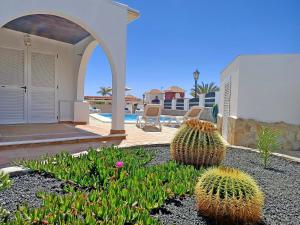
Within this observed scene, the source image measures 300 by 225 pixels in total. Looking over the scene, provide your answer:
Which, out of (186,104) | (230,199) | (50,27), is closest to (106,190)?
(230,199)

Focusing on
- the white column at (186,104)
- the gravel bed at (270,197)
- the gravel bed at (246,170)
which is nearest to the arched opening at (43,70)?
the gravel bed at (246,170)

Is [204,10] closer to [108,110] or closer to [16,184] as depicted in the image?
[108,110]

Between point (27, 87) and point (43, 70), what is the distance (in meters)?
0.88

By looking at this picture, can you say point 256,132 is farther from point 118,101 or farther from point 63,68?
point 63,68

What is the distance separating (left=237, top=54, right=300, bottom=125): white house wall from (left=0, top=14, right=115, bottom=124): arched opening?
5.39 metres

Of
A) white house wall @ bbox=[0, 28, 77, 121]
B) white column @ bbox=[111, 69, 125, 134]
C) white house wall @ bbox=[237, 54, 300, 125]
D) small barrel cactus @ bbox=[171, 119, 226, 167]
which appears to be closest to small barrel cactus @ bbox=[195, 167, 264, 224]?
small barrel cactus @ bbox=[171, 119, 226, 167]

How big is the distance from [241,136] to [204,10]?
35.4 feet

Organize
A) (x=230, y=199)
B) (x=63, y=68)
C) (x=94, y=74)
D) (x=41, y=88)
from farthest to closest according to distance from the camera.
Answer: (x=94, y=74) < (x=63, y=68) < (x=41, y=88) < (x=230, y=199)

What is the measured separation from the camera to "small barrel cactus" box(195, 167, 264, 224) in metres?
2.05

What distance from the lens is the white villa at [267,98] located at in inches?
266

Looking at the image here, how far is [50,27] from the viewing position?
303 inches

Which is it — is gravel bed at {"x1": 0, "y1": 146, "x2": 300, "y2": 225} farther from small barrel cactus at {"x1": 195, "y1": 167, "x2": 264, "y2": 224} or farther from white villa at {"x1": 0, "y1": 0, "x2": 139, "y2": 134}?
white villa at {"x1": 0, "y1": 0, "x2": 139, "y2": 134}

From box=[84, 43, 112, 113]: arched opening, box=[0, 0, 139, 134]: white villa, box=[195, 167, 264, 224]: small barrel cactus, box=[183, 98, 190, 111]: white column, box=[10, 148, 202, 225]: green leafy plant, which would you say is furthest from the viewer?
box=[183, 98, 190, 111]: white column

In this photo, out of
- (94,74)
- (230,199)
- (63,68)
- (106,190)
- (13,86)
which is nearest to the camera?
(230,199)
